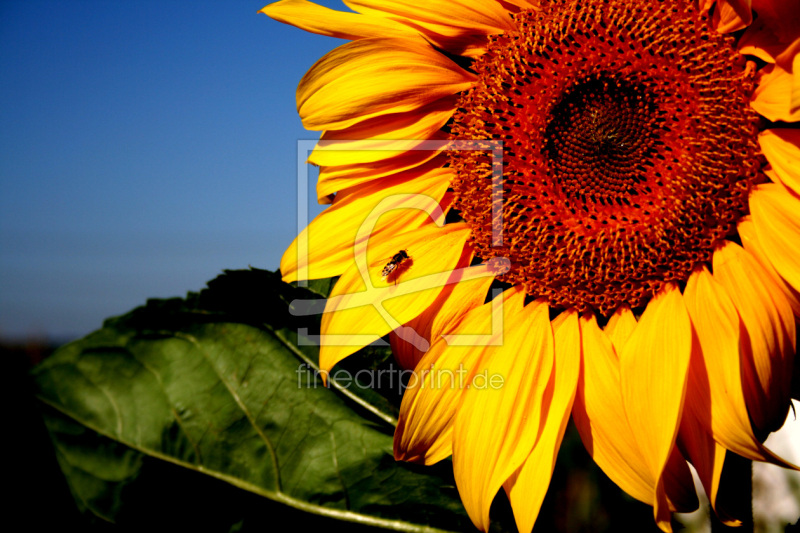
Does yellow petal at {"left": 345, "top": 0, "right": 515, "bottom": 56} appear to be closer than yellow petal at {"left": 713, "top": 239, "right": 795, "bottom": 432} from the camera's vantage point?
No

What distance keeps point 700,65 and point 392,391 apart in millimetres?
1078

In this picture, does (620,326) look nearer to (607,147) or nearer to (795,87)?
(607,147)

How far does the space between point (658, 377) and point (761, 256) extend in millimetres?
305

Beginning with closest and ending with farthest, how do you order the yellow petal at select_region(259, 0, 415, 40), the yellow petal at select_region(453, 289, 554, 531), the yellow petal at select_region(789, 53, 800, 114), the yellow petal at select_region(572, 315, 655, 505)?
the yellow petal at select_region(789, 53, 800, 114), the yellow petal at select_region(572, 315, 655, 505), the yellow petal at select_region(453, 289, 554, 531), the yellow petal at select_region(259, 0, 415, 40)

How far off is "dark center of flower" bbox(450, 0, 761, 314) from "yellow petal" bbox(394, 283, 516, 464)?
23 cm

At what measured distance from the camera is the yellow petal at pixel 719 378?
1172 mm

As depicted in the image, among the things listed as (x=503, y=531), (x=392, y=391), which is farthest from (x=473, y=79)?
(x=503, y=531)

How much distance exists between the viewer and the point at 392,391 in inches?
69.7

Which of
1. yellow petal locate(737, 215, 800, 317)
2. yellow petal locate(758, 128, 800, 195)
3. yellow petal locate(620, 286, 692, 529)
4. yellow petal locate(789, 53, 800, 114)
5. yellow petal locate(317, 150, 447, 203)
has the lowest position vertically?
yellow petal locate(620, 286, 692, 529)

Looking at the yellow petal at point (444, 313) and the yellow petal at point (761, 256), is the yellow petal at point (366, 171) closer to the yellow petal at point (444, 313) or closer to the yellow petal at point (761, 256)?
the yellow petal at point (444, 313)

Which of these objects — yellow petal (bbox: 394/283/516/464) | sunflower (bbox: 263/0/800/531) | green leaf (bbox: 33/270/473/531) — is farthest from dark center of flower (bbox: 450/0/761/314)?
green leaf (bbox: 33/270/473/531)

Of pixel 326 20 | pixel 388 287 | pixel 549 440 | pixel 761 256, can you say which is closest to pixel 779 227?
pixel 761 256

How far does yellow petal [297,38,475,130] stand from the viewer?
5.14ft

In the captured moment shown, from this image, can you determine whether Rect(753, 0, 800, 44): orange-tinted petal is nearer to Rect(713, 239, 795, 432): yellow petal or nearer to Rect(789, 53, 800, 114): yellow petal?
Rect(789, 53, 800, 114): yellow petal
